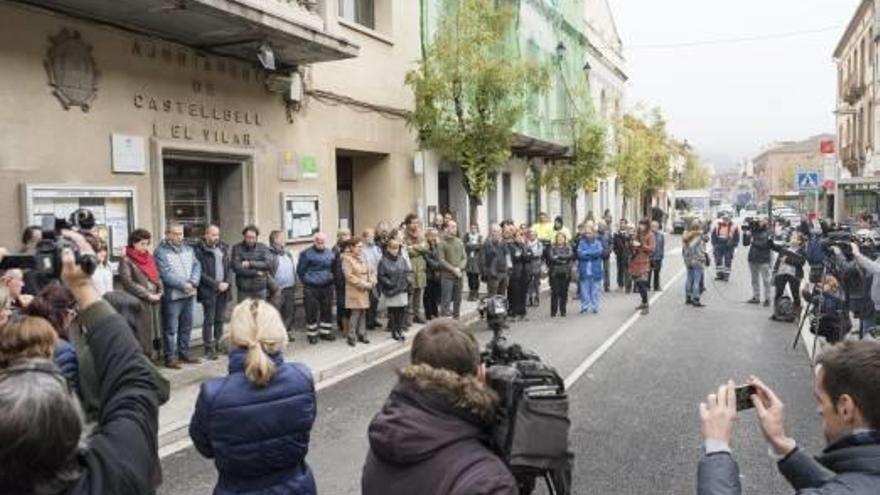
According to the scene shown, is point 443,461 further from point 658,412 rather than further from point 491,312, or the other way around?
point 658,412

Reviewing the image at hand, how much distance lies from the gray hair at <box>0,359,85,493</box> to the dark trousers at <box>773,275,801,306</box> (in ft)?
44.9

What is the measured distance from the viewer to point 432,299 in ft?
46.6

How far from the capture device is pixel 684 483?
5793 mm

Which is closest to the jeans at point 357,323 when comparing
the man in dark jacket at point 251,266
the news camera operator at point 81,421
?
the man in dark jacket at point 251,266

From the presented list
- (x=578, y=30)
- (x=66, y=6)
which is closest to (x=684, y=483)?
(x=66, y=6)

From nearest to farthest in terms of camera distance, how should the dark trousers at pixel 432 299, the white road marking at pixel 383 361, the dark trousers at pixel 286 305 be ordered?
the white road marking at pixel 383 361, the dark trousers at pixel 286 305, the dark trousers at pixel 432 299

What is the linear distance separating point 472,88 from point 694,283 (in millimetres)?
5918

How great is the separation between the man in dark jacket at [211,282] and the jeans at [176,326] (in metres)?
0.25

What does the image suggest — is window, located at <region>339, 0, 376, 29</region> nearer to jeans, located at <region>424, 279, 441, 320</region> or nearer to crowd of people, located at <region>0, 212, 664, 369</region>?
crowd of people, located at <region>0, 212, 664, 369</region>

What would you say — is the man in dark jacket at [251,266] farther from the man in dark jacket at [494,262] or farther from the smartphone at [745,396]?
the smartphone at [745,396]

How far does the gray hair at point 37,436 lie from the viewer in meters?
1.76

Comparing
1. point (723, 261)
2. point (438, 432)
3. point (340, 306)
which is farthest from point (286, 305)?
point (723, 261)

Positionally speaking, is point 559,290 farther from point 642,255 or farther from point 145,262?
point 145,262

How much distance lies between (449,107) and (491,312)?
12217 millimetres
